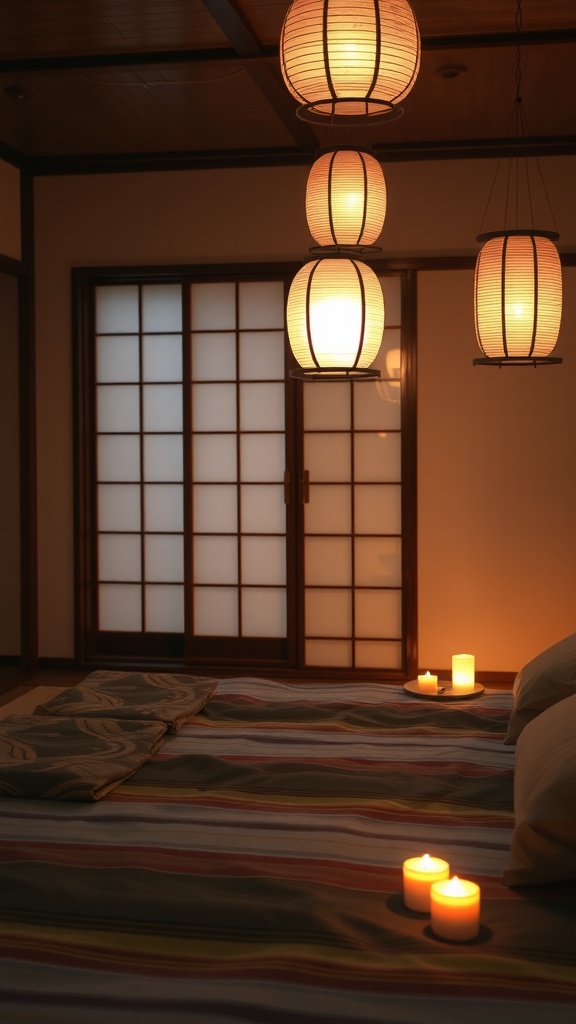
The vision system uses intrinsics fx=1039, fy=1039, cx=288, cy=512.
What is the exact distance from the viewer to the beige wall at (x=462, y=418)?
5.16 metres

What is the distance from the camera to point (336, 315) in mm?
2547

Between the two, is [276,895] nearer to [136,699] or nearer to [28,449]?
[136,699]

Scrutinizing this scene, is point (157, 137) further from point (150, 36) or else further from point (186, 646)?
point (186, 646)

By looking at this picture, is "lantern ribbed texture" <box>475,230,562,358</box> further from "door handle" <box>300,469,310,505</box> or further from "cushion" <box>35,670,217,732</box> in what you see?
"door handle" <box>300,469,310,505</box>

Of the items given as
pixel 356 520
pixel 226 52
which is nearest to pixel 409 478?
pixel 356 520

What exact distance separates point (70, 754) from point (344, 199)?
1601mm

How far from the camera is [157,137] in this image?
5.09m

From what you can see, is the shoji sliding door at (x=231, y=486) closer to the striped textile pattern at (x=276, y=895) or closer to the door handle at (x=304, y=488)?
the door handle at (x=304, y=488)

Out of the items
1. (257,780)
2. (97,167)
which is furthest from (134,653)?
(257,780)

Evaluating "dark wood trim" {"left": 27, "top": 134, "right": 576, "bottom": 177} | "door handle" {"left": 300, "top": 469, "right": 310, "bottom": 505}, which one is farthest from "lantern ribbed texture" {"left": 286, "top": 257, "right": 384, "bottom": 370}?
"door handle" {"left": 300, "top": 469, "right": 310, "bottom": 505}

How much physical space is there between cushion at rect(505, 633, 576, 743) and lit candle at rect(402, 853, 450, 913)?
80 cm

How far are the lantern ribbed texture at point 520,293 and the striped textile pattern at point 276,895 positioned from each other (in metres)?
1.10

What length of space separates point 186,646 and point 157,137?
2600 millimetres

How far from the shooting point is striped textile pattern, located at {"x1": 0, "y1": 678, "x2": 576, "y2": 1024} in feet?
4.43
